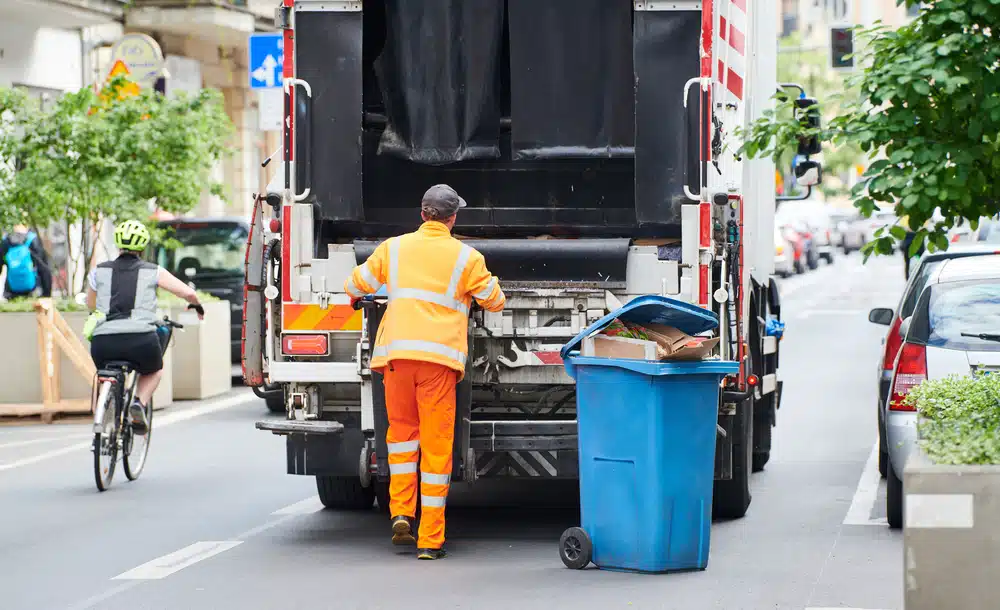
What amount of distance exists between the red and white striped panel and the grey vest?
4.09 metres

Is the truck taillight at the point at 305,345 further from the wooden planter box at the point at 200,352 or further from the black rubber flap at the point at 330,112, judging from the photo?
the wooden planter box at the point at 200,352

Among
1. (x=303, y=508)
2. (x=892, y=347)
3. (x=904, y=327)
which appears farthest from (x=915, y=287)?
(x=303, y=508)

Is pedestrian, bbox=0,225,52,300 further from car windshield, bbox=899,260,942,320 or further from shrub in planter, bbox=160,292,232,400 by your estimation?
car windshield, bbox=899,260,942,320

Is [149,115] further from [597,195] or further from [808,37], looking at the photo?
[808,37]

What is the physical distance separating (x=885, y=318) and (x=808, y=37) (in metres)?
79.9

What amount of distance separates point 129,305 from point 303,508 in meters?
1.89

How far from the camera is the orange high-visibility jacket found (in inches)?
329

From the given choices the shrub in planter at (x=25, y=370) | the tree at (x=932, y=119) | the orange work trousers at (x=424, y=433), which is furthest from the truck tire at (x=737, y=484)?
the shrub in planter at (x=25, y=370)

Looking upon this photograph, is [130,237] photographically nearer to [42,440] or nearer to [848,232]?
[42,440]

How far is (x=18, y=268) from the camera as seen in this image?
20219mm

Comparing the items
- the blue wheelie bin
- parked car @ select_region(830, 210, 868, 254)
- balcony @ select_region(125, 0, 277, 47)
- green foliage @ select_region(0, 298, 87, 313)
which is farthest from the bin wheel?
parked car @ select_region(830, 210, 868, 254)

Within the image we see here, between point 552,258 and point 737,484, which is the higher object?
point 552,258

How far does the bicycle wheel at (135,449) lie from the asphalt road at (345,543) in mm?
109

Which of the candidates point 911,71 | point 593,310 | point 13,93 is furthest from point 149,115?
point 911,71
